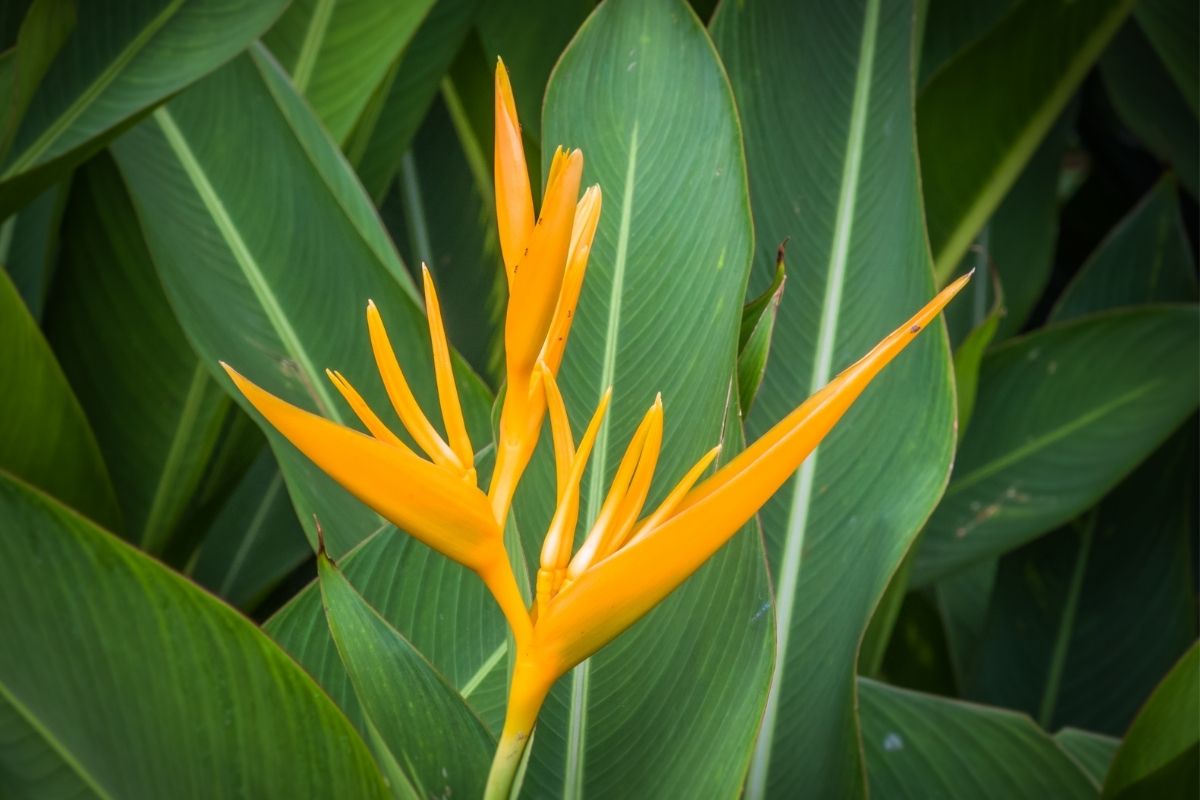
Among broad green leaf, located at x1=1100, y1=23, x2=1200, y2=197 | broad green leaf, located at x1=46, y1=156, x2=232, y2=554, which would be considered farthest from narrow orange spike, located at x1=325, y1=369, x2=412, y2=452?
broad green leaf, located at x1=1100, y1=23, x2=1200, y2=197

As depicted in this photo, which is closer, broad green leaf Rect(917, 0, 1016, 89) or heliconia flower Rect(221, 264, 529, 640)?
heliconia flower Rect(221, 264, 529, 640)

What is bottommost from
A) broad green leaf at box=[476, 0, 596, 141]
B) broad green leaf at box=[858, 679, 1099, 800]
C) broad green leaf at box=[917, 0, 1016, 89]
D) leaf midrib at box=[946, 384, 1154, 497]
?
broad green leaf at box=[858, 679, 1099, 800]

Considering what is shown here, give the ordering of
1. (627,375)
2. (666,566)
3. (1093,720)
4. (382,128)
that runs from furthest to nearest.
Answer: (1093,720)
(382,128)
(627,375)
(666,566)

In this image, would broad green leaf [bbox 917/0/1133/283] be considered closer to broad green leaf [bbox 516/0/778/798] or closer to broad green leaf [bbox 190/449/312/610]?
broad green leaf [bbox 516/0/778/798]

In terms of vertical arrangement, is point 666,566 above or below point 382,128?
below

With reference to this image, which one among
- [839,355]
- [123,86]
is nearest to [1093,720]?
[839,355]

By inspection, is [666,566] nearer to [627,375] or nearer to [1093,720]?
[627,375]
